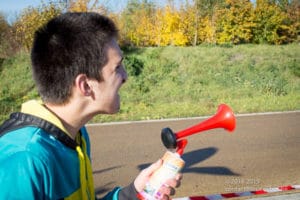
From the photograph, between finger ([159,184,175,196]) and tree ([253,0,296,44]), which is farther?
tree ([253,0,296,44])

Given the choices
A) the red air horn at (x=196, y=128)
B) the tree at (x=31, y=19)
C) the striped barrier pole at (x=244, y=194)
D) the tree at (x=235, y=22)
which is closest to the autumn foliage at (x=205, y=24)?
the tree at (x=235, y=22)

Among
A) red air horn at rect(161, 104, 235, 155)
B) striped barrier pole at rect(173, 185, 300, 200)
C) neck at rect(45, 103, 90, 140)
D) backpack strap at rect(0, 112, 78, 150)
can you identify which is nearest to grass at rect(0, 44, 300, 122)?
striped barrier pole at rect(173, 185, 300, 200)

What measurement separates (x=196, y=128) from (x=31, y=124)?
662mm

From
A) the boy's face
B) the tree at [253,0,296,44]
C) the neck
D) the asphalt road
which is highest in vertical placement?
the tree at [253,0,296,44]

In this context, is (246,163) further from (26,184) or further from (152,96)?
(152,96)

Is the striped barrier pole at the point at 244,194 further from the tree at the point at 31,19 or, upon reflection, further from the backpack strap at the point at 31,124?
the tree at the point at 31,19

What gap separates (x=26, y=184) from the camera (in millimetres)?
1161

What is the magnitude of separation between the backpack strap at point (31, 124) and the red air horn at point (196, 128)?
15.4 inches

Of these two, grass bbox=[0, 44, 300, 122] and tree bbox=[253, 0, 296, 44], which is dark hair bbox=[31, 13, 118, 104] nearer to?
grass bbox=[0, 44, 300, 122]

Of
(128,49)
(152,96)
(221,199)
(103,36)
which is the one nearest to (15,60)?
(128,49)

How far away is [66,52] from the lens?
4.72ft

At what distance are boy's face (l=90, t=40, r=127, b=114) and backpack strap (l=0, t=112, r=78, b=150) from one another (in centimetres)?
23

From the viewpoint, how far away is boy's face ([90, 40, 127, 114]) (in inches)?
60.5

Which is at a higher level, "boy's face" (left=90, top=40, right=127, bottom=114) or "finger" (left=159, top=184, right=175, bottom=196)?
"boy's face" (left=90, top=40, right=127, bottom=114)
